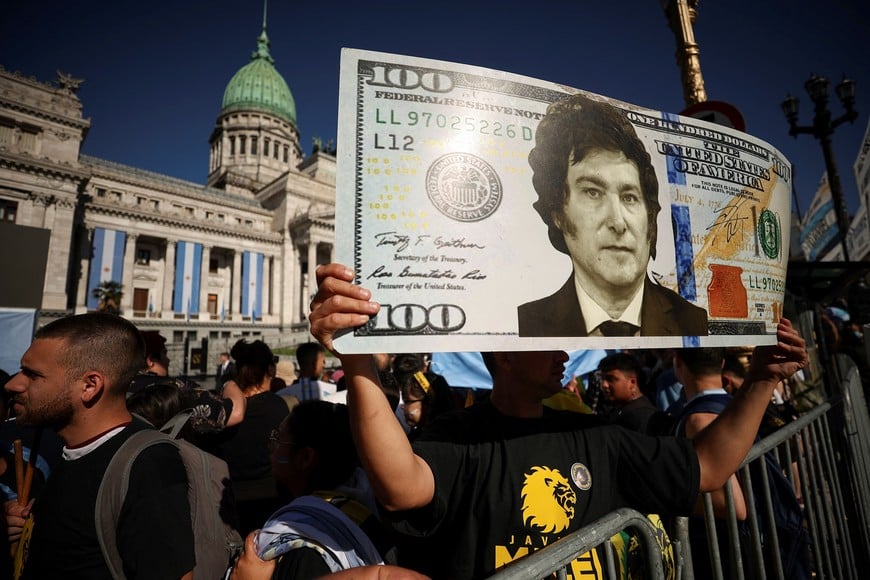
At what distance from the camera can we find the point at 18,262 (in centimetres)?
652

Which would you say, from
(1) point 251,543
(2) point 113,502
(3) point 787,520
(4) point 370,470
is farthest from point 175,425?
(3) point 787,520

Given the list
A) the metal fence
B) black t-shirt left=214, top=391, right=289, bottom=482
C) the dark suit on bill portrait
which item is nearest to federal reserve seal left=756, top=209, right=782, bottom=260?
the dark suit on bill portrait

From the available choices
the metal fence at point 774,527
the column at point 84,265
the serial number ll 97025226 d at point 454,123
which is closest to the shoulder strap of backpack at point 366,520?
the metal fence at point 774,527

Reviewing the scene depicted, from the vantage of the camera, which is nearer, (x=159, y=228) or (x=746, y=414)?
(x=746, y=414)

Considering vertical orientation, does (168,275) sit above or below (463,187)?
above

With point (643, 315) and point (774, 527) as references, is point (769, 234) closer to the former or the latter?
point (643, 315)

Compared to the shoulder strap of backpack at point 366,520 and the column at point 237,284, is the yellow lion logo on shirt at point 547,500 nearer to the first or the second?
the shoulder strap of backpack at point 366,520

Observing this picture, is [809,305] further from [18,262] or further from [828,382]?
[18,262]

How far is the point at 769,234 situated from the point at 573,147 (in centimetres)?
116

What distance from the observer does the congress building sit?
28.9 m

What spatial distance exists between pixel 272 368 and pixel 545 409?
11.0 feet

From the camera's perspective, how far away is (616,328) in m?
1.43

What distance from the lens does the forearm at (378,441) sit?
1208mm
